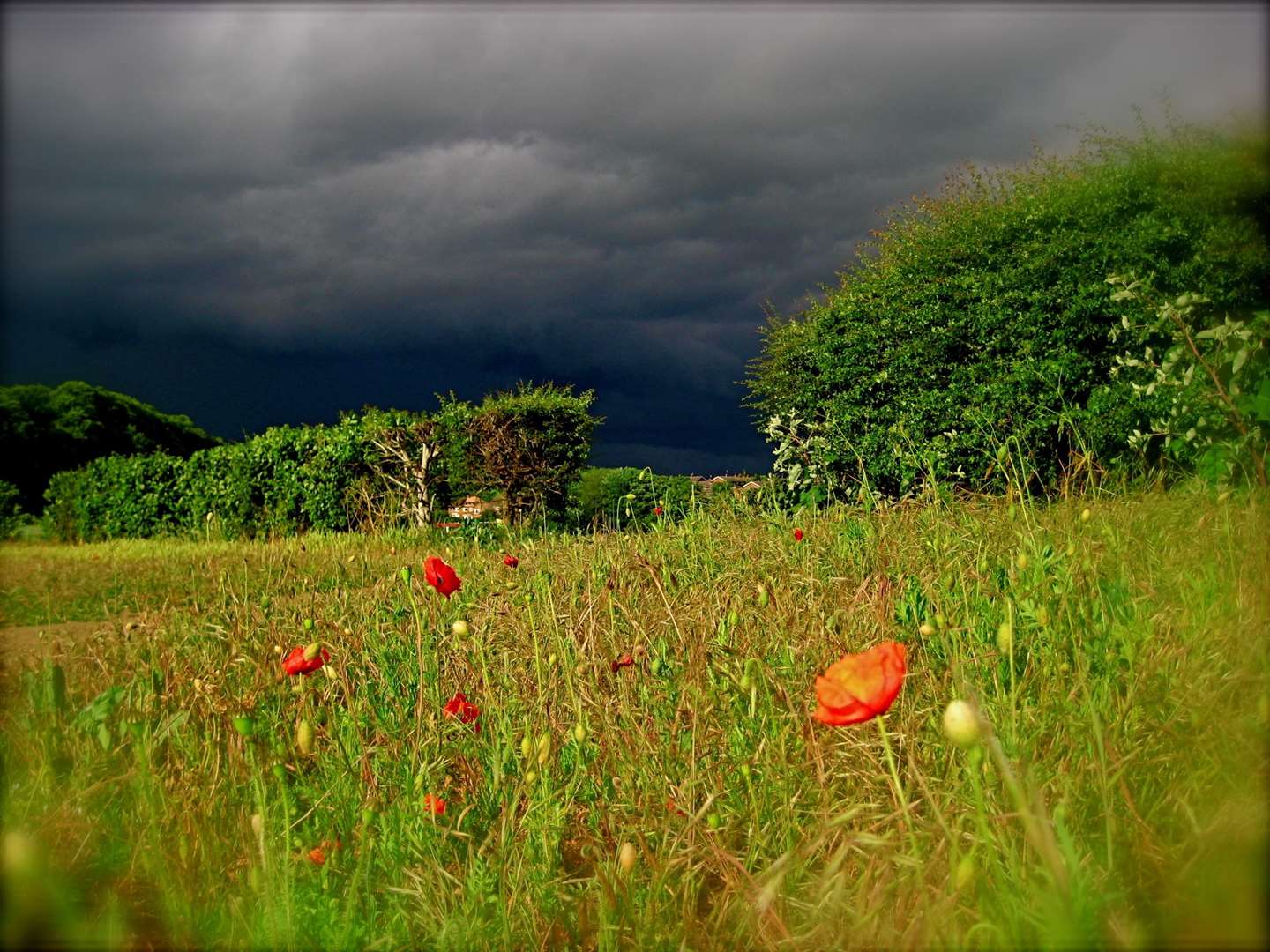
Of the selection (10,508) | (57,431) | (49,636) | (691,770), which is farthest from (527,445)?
(57,431)

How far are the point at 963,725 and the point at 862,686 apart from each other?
0.66 ft

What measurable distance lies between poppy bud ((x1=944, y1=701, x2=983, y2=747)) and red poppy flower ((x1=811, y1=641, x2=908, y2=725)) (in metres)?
A: 0.16

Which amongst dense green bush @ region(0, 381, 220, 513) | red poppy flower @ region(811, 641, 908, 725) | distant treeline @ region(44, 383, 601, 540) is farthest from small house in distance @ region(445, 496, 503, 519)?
dense green bush @ region(0, 381, 220, 513)

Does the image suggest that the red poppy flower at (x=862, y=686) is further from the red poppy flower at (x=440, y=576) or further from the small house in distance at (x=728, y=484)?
the small house in distance at (x=728, y=484)

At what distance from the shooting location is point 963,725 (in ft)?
2.93

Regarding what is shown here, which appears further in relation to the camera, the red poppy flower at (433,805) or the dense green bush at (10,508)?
the dense green bush at (10,508)

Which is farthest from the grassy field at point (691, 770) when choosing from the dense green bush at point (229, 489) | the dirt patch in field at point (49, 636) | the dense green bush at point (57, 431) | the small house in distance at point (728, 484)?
the dense green bush at point (57, 431)

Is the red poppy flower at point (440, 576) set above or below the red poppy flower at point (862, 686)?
above

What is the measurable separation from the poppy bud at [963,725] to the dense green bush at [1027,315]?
6856 millimetres

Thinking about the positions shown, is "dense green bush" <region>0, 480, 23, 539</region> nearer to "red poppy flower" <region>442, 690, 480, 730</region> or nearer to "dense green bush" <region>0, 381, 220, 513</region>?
"dense green bush" <region>0, 381, 220, 513</region>

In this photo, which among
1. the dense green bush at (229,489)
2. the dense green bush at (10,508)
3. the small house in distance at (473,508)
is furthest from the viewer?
the dense green bush at (10,508)

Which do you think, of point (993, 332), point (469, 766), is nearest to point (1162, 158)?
point (993, 332)

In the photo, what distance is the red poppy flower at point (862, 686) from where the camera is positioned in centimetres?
107

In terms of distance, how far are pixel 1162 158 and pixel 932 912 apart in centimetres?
1077
